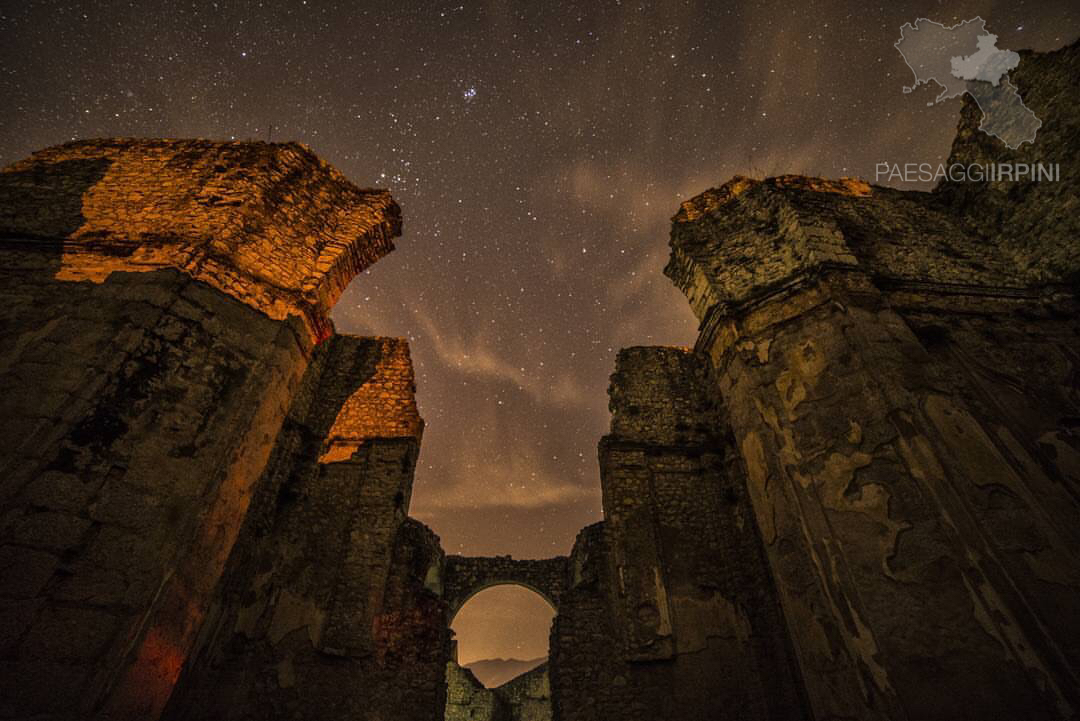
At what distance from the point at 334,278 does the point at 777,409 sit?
16.8ft

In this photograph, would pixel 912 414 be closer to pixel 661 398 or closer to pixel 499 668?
pixel 661 398

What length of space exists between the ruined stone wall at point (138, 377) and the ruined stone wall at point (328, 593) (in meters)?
2.93

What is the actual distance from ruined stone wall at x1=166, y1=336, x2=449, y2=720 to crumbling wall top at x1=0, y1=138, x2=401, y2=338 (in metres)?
3.37

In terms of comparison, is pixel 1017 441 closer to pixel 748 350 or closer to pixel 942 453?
pixel 942 453

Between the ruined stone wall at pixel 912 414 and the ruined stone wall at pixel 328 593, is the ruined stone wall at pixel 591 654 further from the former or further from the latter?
the ruined stone wall at pixel 912 414

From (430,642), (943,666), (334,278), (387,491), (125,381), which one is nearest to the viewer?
(943,666)

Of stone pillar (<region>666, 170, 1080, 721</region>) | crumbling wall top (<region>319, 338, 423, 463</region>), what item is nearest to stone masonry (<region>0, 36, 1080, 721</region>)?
stone pillar (<region>666, 170, 1080, 721</region>)

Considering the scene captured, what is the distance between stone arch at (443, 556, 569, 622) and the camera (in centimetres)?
1243

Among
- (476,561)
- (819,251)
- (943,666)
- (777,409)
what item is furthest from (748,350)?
(476,561)

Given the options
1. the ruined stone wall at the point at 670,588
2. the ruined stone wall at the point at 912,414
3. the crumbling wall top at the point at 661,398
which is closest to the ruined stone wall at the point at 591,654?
the ruined stone wall at the point at 670,588

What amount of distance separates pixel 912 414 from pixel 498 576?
11474 millimetres

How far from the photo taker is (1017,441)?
370cm

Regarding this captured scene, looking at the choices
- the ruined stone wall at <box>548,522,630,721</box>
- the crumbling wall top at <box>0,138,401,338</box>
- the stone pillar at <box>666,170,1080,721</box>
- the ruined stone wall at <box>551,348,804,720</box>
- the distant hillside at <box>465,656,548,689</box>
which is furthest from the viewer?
the distant hillside at <box>465,656,548,689</box>

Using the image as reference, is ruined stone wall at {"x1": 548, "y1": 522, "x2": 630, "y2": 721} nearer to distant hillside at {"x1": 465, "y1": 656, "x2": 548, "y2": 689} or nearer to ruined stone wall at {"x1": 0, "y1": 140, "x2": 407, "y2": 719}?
ruined stone wall at {"x1": 0, "y1": 140, "x2": 407, "y2": 719}
